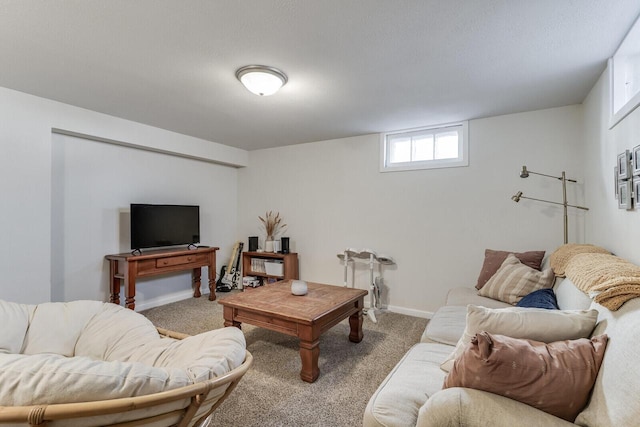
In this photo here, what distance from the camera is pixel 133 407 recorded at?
2.74 ft

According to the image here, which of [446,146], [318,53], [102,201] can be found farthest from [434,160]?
[102,201]

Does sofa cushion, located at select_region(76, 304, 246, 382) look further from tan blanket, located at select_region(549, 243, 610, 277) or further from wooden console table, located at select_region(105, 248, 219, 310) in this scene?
tan blanket, located at select_region(549, 243, 610, 277)

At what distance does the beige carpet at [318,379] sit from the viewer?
1.86 m

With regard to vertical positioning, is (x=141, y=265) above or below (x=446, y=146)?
below

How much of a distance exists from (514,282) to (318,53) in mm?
2335

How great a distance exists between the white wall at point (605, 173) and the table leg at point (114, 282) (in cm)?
449

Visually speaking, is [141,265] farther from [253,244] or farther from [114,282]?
[253,244]

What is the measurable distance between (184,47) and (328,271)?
3188mm

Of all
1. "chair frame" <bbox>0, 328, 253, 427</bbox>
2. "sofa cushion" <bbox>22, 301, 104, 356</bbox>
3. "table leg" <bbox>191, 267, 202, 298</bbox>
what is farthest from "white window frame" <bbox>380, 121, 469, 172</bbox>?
"sofa cushion" <bbox>22, 301, 104, 356</bbox>

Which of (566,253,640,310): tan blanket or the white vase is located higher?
(566,253,640,310): tan blanket

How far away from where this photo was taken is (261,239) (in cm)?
509

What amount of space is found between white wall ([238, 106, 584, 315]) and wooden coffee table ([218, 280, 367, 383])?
1158 millimetres

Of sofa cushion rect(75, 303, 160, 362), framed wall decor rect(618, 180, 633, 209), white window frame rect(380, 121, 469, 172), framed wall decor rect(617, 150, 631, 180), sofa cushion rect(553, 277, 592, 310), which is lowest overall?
sofa cushion rect(75, 303, 160, 362)

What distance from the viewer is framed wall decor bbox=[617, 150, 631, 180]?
1.82 meters
